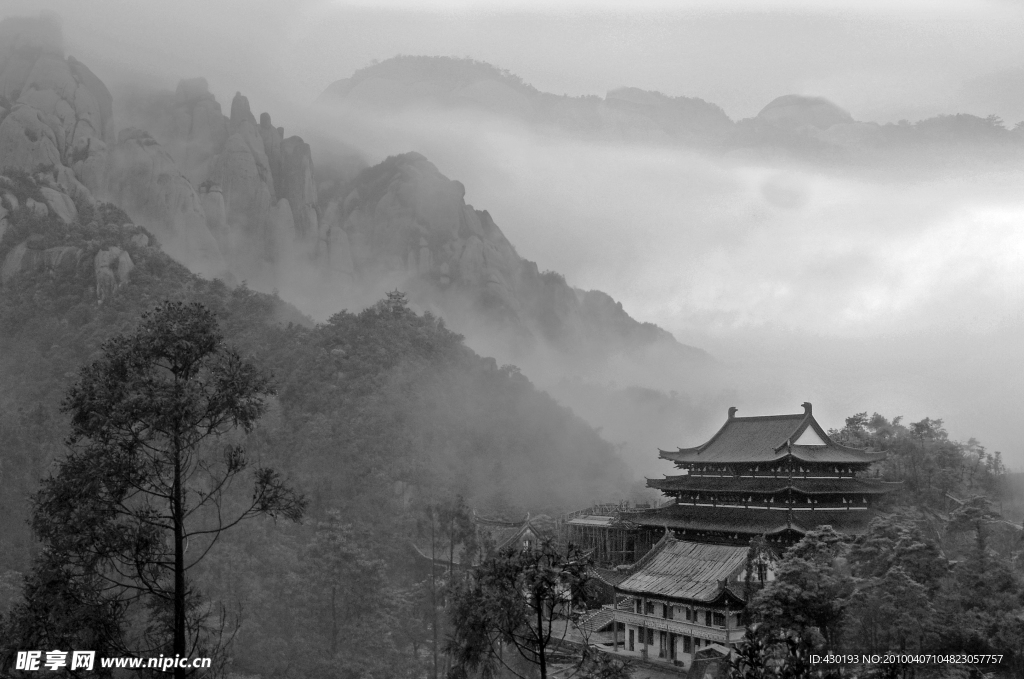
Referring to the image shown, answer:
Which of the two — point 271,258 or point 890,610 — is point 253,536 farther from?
point 271,258

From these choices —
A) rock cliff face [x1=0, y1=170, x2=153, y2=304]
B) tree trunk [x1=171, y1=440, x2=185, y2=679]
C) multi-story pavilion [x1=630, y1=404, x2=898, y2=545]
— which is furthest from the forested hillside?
tree trunk [x1=171, y1=440, x2=185, y2=679]

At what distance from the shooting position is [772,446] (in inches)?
1977

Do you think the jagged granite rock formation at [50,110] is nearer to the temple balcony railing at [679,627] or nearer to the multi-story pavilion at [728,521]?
the multi-story pavilion at [728,521]

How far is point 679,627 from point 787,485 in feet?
34.4

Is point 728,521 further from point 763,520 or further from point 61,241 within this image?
point 61,241

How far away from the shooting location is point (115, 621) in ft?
56.2

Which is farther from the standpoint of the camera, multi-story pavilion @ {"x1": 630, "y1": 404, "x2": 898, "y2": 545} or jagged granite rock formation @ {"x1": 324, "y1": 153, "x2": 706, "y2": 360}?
jagged granite rock formation @ {"x1": 324, "y1": 153, "x2": 706, "y2": 360}

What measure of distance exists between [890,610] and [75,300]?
8089cm

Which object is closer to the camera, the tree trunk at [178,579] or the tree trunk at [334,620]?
the tree trunk at [178,579]

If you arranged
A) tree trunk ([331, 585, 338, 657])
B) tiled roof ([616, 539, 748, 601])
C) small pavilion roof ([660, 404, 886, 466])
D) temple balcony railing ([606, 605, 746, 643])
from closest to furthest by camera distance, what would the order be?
1. temple balcony railing ([606, 605, 746, 643])
2. tiled roof ([616, 539, 748, 601])
3. tree trunk ([331, 585, 338, 657])
4. small pavilion roof ([660, 404, 886, 466])

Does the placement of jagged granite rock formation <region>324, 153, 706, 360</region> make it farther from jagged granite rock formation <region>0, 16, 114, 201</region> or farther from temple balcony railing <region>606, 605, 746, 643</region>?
temple balcony railing <region>606, 605, 746, 643</region>

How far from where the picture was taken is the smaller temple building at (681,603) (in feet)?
132

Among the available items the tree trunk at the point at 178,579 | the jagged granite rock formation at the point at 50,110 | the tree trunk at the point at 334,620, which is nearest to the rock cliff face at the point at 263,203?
the jagged granite rock formation at the point at 50,110

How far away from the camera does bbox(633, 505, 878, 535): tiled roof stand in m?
45.8
